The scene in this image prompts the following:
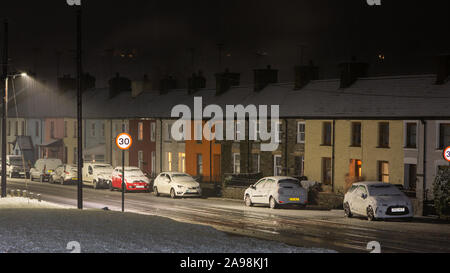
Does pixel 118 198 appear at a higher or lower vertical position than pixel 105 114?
lower

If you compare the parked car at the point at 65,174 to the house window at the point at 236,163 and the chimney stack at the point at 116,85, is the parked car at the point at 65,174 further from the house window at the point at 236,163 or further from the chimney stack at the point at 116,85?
the chimney stack at the point at 116,85

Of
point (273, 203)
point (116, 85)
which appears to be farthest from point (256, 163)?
point (116, 85)

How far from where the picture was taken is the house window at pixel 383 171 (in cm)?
4259

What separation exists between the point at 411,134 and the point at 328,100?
812 cm

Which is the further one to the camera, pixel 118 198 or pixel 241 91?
pixel 241 91

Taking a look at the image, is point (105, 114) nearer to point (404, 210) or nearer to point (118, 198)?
point (118, 198)

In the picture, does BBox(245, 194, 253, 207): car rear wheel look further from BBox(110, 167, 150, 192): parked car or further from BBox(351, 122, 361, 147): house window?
BBox(110, 167, 150, 192): parked car

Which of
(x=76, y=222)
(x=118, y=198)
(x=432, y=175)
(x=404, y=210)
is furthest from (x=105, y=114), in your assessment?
(x=76, y=222)

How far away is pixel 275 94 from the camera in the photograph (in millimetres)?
54438

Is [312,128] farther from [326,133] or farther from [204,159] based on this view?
[204,159]

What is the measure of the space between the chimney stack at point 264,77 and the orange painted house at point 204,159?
590cm

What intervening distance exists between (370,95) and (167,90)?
27942mm

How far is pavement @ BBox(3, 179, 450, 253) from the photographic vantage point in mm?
20906

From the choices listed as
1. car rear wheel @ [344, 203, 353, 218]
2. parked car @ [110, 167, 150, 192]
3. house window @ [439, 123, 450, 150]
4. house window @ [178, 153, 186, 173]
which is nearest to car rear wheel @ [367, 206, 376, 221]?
car rear wheel @ [344, 203, 353, 218]
